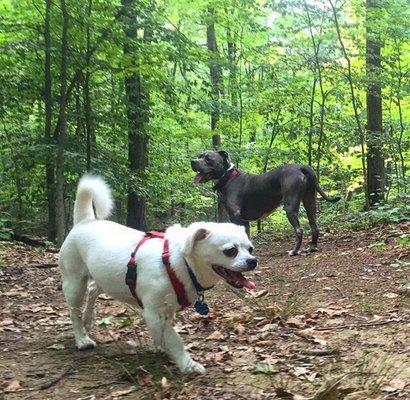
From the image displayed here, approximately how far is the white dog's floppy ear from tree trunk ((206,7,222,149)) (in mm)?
8269

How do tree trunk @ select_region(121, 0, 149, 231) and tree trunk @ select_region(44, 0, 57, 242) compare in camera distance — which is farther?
tree trunk @ select_region(121, 0, 149, 231)

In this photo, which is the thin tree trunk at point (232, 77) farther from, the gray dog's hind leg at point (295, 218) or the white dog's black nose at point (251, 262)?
the white dog's black nose at point (251, 262)

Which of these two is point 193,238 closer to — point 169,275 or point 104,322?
point 169,275

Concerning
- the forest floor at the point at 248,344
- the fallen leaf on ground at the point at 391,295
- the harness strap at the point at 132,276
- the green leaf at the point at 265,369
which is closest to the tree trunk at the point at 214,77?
the forest floor at the point at 248,344

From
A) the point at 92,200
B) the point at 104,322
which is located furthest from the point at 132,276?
the point at 104,322

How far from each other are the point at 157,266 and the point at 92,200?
102cm

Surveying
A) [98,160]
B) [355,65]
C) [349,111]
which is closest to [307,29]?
[355,65]

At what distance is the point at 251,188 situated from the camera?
27.6 feet

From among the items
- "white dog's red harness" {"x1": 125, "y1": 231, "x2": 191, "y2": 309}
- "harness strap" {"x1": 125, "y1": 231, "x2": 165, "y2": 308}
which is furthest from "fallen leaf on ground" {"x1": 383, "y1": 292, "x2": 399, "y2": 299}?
"harness strap" {"x1": 125, "y1": 231, "x2": 165, "y2": 308}

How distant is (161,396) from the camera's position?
2.68 metres

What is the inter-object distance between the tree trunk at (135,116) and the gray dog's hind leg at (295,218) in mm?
3524

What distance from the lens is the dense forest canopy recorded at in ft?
30.1

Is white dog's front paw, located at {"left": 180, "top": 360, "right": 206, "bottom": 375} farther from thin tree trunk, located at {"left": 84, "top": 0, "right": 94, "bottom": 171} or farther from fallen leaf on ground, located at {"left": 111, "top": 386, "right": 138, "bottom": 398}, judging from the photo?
thin tree trunk, located at {"left": 84, "top": 0, "right": 94, "bottom": 171}

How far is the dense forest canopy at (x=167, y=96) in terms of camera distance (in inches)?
362
